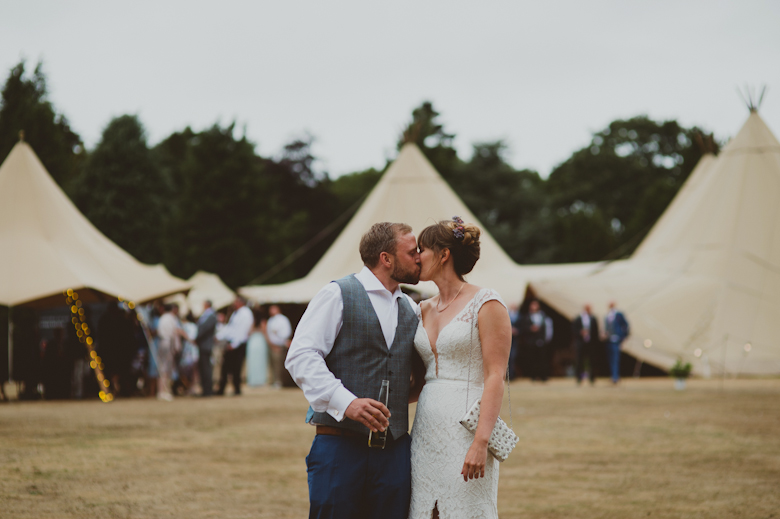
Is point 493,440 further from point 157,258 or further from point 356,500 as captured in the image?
point 157,258

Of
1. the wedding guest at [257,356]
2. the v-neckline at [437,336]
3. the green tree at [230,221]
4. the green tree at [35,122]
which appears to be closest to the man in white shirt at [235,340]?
the wedding guest at [257,356]

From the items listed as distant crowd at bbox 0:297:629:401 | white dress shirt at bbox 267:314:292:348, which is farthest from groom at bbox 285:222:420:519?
white dress shirt at bbox 267:314:292:348

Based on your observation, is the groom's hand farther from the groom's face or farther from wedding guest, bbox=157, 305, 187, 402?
wedding guest, bbox=157, 305, 187, 402

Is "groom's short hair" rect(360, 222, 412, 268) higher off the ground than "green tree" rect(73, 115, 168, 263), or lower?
lower

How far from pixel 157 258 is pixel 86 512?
121 feet

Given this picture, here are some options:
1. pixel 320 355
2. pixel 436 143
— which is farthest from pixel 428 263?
pixel 436 143

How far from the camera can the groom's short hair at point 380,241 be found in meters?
3.33

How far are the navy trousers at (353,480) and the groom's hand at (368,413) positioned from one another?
172 mm

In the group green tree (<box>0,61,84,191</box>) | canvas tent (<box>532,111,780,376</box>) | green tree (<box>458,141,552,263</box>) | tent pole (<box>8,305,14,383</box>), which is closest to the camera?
tent pole (<box>8,305,14,383</box>)

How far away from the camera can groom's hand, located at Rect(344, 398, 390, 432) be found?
2.99 m

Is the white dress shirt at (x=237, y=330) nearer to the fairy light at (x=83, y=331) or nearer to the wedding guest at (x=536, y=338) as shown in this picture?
the fairy light at (x=83, y=331)

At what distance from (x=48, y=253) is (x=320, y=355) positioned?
13815mm

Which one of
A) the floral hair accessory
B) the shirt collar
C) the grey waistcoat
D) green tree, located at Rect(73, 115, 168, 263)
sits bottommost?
the grey waistcoat

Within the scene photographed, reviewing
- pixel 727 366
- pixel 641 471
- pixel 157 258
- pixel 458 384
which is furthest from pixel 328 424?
pixel 157 258
